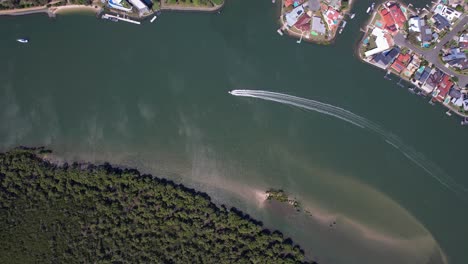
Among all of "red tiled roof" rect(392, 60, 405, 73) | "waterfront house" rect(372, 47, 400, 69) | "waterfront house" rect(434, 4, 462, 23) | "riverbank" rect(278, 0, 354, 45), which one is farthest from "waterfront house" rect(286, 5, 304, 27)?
"waterfront house" rect(434, 4, 462, 23)

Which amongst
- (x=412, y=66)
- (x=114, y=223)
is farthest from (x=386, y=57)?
(x=114, y=223)

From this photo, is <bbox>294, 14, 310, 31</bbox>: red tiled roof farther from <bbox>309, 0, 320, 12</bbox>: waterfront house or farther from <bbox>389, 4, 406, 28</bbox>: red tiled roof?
<bbox>389, 4, 406, 28</bbox>: red tiled roof

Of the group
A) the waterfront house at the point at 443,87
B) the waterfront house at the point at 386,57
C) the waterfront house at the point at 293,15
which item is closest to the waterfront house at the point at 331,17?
the waterfront house at the point at 293,15

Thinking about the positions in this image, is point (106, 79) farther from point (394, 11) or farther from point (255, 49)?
point (394, 11)

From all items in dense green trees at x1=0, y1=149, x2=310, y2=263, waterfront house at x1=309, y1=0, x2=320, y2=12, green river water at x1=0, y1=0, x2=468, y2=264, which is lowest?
dense green trees at x1=0, y1=149, x2=310, y2=263

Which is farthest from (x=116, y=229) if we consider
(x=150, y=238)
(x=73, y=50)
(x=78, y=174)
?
(x=73, y=50)

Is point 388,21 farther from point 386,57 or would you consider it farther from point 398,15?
point 386,57

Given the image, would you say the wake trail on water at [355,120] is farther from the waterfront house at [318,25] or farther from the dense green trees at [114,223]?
the dense green trees at [114,223]
